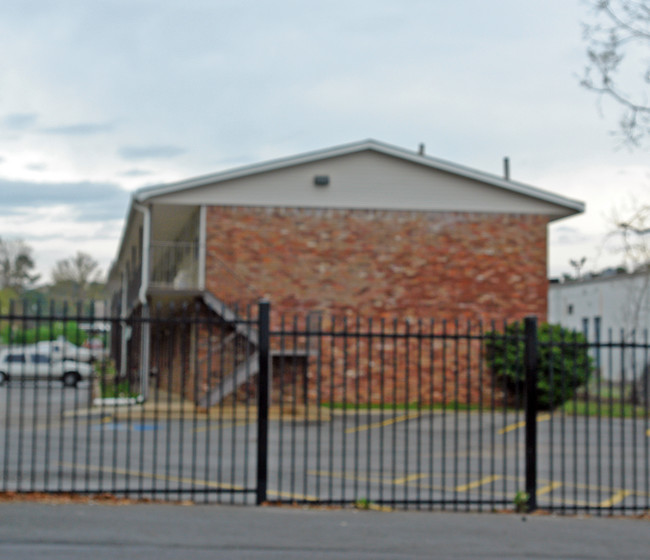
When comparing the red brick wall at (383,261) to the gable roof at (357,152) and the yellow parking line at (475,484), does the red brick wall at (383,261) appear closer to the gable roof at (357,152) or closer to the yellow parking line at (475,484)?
the gable roof at (357,152)

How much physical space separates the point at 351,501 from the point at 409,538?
1.35 metres

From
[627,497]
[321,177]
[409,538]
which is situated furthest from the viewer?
[321,177]

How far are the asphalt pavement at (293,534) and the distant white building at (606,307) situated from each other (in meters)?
23.4

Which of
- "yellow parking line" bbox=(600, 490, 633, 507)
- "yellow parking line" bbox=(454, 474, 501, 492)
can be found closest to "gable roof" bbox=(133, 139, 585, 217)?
"yellow parking line" bbox=(454, 474, 501, 492)

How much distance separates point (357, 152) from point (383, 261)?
3.11 m

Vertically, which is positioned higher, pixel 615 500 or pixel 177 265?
pixel 177 265

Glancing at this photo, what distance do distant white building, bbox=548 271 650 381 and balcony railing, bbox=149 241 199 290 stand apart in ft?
43.9

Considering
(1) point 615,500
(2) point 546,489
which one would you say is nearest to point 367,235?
(2) point 546,489

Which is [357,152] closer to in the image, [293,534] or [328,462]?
[328,462]

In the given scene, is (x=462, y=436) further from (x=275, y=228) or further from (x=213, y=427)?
(x=275, y=228)

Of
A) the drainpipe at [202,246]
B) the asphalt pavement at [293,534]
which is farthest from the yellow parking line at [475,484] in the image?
the drainpipe at [202,246]

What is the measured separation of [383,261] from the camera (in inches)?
992

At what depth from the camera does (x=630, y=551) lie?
763cm

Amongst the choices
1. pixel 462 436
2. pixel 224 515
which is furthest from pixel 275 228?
pixel 224 515
